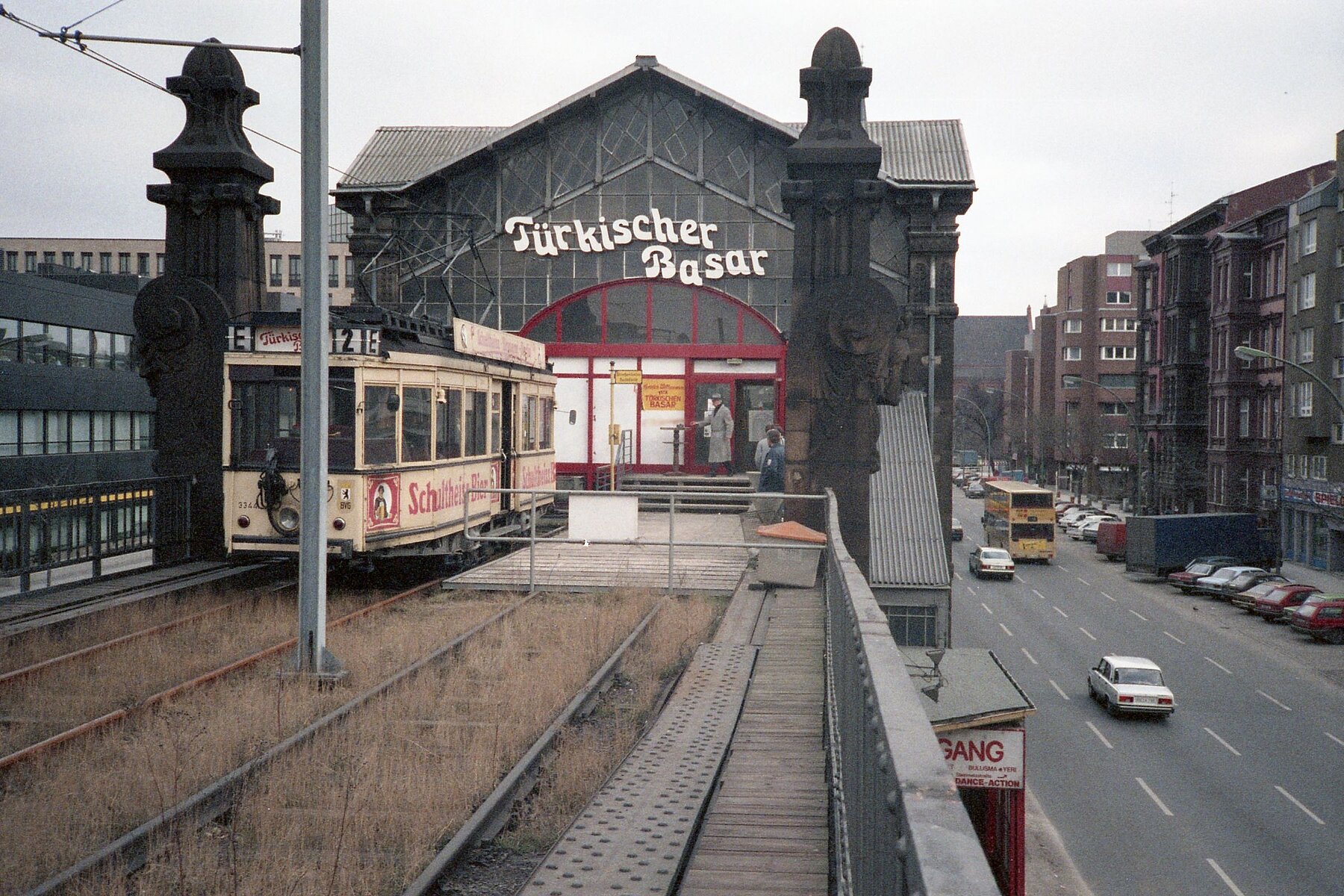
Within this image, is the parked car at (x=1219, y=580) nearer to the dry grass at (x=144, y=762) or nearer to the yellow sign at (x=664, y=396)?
the yellow sign at (x=664, y=396)

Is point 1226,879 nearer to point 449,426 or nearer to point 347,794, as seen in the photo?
point 449,426

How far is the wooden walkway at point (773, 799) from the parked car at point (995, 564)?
49.9 metres

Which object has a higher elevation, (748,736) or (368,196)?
(368,196)

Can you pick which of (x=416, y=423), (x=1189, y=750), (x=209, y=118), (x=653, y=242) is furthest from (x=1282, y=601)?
(x=209, y=118)

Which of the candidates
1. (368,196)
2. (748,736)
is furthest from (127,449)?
(748,736)

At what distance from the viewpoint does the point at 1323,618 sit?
4088cm

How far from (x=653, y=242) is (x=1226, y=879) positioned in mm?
23346

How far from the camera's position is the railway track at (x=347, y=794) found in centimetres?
617

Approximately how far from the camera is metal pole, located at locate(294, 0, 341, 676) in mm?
10805

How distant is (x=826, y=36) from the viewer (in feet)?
56.0

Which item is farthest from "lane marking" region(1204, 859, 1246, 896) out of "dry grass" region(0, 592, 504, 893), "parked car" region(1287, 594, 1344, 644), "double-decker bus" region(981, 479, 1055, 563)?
"double-decker bus" region(981, 479, 1055, 563)

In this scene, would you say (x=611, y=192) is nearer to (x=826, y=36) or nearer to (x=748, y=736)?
(x=826, y=36)

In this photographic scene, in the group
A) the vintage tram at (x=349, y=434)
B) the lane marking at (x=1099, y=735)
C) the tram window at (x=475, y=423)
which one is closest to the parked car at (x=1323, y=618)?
the lane marking at (x=1099, y=735)

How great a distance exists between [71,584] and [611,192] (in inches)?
972
